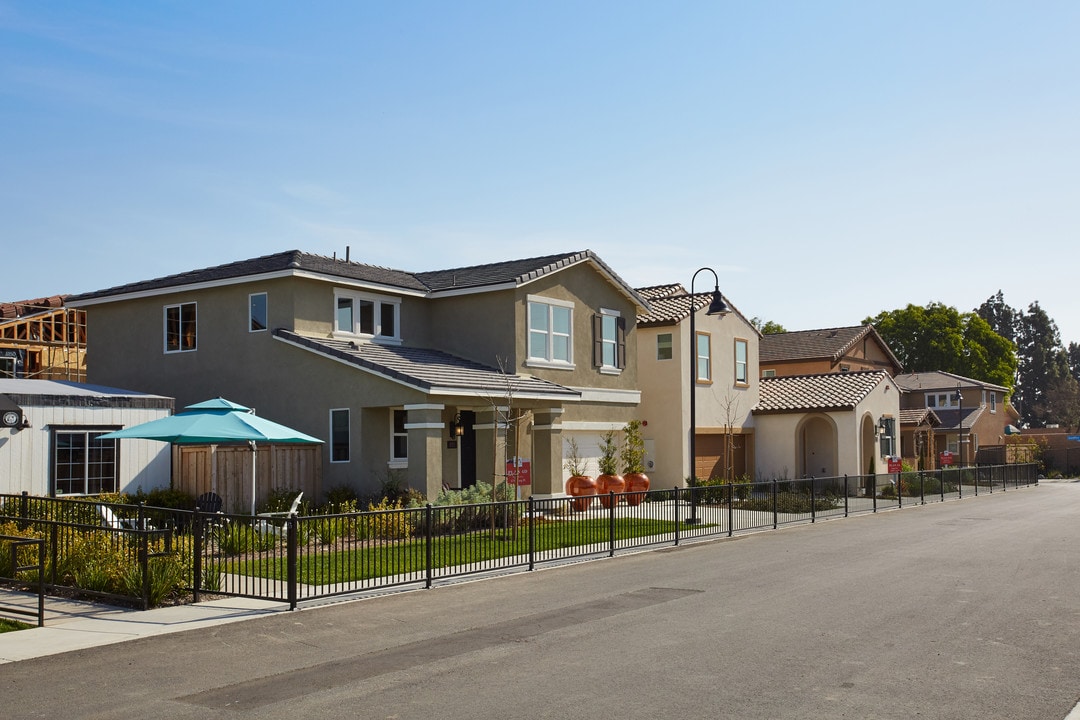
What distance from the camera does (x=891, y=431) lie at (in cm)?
4259

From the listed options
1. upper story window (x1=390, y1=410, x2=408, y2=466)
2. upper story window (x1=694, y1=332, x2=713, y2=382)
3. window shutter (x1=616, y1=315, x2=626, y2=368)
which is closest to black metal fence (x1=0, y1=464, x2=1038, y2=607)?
upper story window (x1=390, y1=410, x2=408, y2=466)

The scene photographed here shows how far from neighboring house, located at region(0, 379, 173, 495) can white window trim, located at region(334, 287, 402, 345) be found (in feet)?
17.7

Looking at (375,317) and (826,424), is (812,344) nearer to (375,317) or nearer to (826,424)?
(826,424)

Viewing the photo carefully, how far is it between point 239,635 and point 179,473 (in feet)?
44.7

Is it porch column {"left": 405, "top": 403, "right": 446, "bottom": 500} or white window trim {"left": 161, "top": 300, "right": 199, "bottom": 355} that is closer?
porch column {"left": 405, "top": 403, "right": 446, "bottom": 500}

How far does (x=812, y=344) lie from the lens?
53.9 meters

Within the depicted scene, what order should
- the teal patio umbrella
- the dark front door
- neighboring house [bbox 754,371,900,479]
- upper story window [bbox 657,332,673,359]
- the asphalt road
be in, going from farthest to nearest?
1. neighboring house [bbox 754,371,900,479]
2. upper story window [bbox 657,332,673,359]
3. the dark front door
4. the teal patio umbrella
5. the asphalt road

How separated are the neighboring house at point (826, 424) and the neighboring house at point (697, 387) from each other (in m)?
0.87

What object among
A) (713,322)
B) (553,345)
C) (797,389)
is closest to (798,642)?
(553,345)

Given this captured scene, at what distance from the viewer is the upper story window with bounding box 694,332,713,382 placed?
37.2 m

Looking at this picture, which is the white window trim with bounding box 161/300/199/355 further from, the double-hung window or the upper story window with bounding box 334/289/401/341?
the double-hung window

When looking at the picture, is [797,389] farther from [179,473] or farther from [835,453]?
[179,473]

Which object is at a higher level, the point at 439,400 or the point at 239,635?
the point at 439,400

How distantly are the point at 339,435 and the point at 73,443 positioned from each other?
6068 mm
